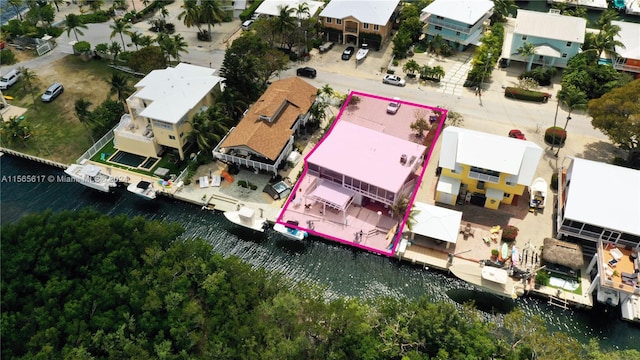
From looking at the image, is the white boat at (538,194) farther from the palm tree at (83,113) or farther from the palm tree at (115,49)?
the palm tree at (115,49)

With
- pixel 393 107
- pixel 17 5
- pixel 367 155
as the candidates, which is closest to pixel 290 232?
pixel 367 155

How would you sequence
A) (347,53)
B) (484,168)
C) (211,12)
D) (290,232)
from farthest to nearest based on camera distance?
(211,12) → (347,53) → (290,232) → (484,168)

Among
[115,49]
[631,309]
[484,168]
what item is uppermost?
[115,49]

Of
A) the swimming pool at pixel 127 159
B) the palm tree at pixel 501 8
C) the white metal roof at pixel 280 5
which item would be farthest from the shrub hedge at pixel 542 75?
the swimming pool at pixel 127 159

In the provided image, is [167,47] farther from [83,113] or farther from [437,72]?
[437,72]

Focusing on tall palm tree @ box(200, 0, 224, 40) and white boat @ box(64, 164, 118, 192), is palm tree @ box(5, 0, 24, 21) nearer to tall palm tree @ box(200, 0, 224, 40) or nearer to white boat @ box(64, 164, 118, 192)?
tall palm tree @ box(200, 0, 224, 40)

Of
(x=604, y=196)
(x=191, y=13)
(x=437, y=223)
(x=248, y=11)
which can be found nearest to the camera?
(x=604, y=196)

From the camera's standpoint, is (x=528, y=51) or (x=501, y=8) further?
(x=501, y=8)
